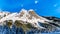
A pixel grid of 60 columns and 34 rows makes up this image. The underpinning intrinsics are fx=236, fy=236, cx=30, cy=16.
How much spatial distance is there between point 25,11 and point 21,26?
10.9 inches

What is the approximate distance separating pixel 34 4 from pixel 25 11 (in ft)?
0.66

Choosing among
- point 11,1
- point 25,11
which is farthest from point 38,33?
point 11,1

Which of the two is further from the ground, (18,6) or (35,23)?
(18,6)

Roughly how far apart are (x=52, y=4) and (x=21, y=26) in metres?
0.66

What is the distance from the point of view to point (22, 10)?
4.16 m

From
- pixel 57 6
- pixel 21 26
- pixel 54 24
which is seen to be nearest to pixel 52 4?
pixel 57 6

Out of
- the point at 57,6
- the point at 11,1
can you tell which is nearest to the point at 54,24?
the point at 57,6

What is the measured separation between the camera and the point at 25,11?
163 inches

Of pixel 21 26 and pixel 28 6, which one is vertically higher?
pixel 28 6

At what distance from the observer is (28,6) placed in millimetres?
4176

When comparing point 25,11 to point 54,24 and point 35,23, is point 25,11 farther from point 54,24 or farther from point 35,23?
point 54,24

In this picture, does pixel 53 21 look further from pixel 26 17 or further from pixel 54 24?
pixel 26 17

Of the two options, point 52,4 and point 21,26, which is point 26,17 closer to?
point 21,26

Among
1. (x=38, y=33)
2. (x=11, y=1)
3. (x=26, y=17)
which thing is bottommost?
(x=38, y=33)
